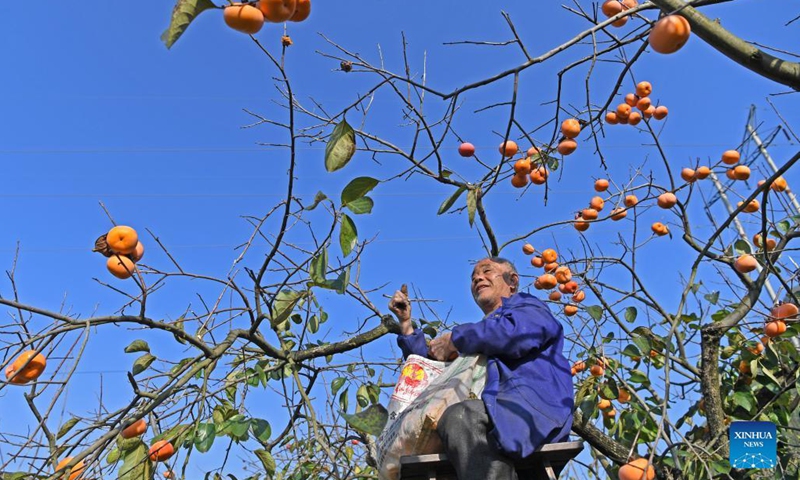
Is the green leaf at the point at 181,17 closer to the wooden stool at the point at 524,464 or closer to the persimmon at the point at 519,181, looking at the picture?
the wooden stool at the point at 524,464

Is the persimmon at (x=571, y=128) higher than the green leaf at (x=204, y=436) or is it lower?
higher

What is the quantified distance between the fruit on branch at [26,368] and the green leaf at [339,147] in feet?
2.67

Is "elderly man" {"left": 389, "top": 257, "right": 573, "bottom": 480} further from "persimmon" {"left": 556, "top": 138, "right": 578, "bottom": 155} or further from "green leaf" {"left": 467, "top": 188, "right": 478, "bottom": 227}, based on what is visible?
"persimmon" {"left": 556, "top": 138, "right": 578, "bottom": 155}

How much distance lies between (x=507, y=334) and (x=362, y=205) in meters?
0.52

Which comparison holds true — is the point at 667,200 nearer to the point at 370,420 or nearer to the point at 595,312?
the point at 595,312

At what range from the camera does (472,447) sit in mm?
1571

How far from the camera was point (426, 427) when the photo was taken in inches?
65.2

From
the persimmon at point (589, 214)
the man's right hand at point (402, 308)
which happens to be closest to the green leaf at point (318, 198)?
the man's right hand at point (402, 308)

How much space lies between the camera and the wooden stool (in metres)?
1.61

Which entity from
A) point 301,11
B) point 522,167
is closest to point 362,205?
point 301,11

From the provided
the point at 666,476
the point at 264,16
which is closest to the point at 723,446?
the point at 666,476

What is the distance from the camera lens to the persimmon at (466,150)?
2.62m

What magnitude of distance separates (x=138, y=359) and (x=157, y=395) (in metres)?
0.26

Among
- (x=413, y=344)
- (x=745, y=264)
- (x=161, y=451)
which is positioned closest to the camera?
(x=161, y=451)
